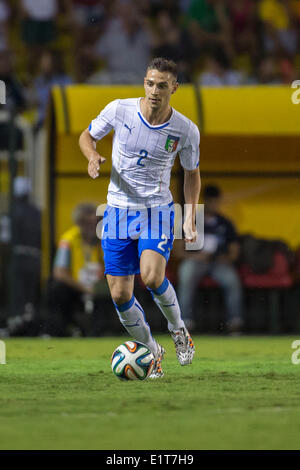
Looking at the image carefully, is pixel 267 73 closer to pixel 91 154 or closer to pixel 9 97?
pixel 9 97

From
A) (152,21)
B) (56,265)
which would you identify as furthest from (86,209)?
(152,21)

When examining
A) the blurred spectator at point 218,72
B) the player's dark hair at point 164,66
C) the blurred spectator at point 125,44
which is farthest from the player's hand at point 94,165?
the blurred spectator at point 125,44

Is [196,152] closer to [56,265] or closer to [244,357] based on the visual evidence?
[244,357]

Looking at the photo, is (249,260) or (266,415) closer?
(266,415)

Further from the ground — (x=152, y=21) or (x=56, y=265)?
(x=152, y=21)

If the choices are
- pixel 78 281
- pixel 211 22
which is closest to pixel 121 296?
pixel 78 281

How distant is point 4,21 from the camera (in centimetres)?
1709

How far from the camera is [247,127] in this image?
1279 centimetres

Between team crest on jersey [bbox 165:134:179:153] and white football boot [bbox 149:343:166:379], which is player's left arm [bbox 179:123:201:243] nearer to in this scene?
team crest on jersey [bbox 165:134:179:153]

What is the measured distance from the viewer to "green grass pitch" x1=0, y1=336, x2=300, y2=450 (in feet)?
15.8

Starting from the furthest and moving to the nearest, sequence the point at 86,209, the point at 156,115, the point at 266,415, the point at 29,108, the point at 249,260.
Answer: the point at 29,108 → the point at 249,260 → the point at 86,209 → the point at 156,115 → the point at 266,415

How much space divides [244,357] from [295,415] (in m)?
3.74
